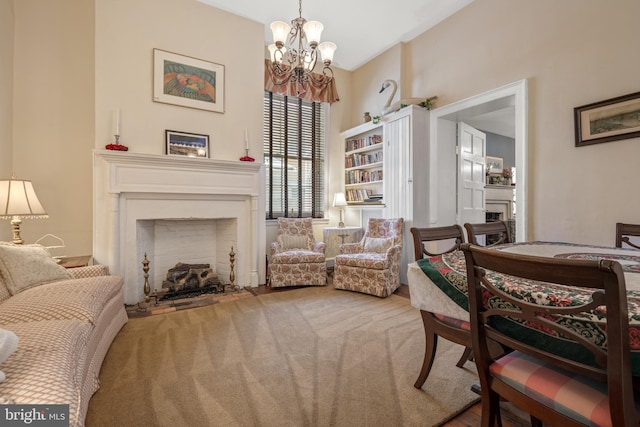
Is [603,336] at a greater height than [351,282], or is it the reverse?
[603,336]

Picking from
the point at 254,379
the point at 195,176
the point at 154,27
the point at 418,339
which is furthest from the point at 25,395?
→ the point at 154,27

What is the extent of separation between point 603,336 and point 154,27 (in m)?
4.30

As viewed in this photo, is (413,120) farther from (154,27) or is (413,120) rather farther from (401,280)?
(154,27)

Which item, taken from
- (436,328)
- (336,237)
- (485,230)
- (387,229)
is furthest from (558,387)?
(336,237)

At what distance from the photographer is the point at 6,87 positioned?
2.68 metres

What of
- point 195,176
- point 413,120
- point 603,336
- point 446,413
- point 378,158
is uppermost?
point 413,120

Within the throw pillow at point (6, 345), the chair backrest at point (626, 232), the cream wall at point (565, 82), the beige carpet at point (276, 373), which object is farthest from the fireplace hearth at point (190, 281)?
the chair backrest at point (626, 232)

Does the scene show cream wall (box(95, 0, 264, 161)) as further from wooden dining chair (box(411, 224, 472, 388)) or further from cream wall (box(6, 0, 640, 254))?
wooden dining chair (box(411, 224, 472, 388))

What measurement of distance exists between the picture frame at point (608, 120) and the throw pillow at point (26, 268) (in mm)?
4366

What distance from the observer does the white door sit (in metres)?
3.90

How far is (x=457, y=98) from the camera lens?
3.48 m

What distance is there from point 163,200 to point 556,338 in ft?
11.2

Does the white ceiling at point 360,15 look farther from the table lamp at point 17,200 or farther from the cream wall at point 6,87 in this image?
the table lamp at point 17,200

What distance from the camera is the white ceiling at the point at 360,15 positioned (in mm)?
3414
